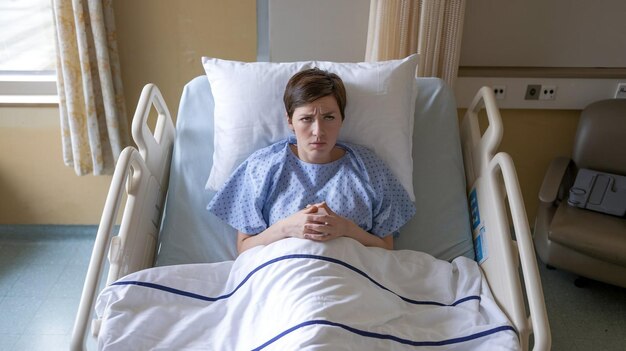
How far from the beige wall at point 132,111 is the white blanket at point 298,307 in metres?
1.25

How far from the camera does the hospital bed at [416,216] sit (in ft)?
4.65

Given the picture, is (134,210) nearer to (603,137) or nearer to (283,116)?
(283,116)

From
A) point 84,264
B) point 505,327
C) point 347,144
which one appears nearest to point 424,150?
point 347,144

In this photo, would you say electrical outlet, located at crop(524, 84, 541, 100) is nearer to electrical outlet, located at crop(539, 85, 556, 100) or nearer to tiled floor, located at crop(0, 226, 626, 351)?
electrical outlet, located at crop(539, 85, 556, 100)

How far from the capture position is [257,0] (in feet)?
7.82

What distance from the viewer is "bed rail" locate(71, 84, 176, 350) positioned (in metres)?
1.34

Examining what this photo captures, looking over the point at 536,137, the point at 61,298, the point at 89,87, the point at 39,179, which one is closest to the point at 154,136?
the point at 89,87

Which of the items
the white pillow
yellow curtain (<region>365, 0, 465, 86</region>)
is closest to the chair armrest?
yellow curtain (<region>365, 0, 465, 86</region>)

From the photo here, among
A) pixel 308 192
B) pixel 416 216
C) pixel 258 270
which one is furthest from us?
pixel 416 216

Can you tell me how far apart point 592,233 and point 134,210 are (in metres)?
1.85

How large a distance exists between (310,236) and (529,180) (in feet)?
5.87

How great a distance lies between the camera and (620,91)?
2553mm

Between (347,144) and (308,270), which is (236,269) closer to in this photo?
(308,270)

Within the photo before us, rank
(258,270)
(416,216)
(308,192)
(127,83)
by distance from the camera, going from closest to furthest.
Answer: (258,270) → (308,192) → (416,216) → (127,83)
